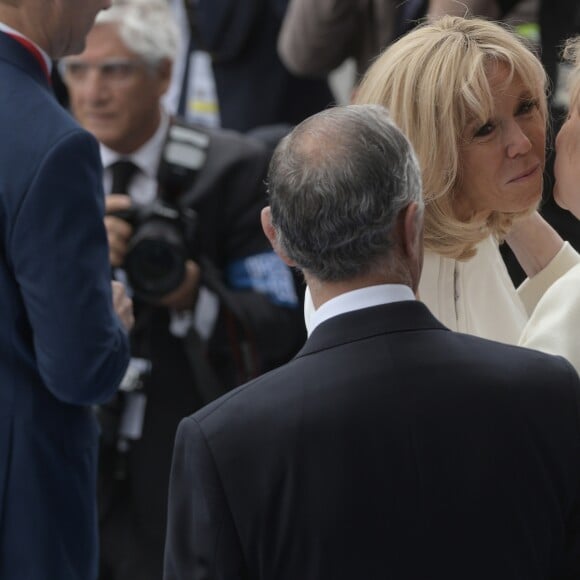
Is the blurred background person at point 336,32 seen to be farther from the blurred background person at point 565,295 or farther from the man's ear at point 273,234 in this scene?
the man's ear at point 273,234

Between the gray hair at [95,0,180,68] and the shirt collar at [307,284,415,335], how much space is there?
1956 mm

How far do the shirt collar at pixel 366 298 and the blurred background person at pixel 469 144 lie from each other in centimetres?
48

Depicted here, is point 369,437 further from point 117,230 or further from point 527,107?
point 117,230

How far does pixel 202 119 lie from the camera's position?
4723mm

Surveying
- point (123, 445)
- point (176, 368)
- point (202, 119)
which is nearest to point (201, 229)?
point (176, 368)

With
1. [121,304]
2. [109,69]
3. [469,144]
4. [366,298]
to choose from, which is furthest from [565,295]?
[109,69]

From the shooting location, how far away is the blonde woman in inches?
81.2

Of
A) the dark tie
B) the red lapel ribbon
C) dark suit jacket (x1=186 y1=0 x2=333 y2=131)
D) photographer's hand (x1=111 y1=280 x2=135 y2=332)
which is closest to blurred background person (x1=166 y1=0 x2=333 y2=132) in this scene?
dark suit jacket (x1=186 y1=0 x2=333 y2=131)

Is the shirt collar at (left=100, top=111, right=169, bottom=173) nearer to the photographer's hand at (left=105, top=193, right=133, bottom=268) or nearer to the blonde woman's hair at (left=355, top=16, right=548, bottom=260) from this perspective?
the photographer's hand at (left=105, top=193, right=133, bottom=268)

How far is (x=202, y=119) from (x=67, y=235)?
257 centimetres

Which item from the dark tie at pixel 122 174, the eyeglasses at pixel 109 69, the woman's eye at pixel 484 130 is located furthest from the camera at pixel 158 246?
the woman's eye at pixel 484 130

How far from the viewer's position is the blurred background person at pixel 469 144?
2.06 meters

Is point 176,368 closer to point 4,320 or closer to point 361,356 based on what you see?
point 4,320

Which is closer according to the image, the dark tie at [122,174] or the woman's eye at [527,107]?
the woman's eye at [527,107]
